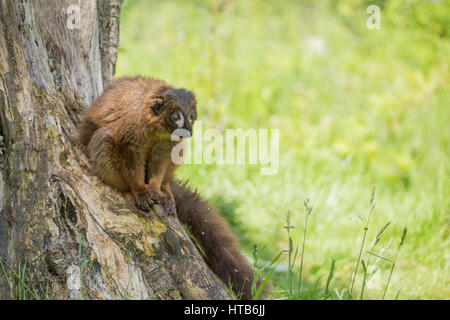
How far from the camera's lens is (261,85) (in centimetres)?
803

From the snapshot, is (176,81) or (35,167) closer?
(35,167)

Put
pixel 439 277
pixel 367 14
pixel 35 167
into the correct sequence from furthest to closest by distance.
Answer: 1. pixel 367 14
2. pixel 439 277
3. pixel 35 167

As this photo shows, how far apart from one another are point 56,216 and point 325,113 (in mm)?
5457

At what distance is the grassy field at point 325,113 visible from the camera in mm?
5500

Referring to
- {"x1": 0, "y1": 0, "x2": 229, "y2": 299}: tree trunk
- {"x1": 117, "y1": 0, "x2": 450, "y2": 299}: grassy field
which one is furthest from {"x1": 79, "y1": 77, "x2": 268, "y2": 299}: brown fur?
{"x1": 117, "y1": 0, "x2": 450, "y2": 299}: grassy field

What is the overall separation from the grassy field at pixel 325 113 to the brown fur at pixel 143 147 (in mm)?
943

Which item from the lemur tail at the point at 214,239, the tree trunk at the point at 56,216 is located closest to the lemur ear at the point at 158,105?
the tree trunk at the point at 56,216

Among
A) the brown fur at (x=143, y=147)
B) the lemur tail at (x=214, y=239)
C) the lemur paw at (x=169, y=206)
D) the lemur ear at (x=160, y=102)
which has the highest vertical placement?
the lemur ear at (x=160, y=102)

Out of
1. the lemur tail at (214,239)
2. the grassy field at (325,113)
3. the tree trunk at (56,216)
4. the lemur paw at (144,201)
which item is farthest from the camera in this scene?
the grassy field at (325,113)

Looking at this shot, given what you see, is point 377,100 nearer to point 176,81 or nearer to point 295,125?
point 295,125

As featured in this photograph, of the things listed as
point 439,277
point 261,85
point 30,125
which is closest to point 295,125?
point 261,85

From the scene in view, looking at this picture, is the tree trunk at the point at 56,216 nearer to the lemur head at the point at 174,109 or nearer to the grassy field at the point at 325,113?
the lemur head at the point at 174,109

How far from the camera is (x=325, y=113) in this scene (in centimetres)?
785
